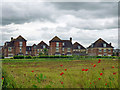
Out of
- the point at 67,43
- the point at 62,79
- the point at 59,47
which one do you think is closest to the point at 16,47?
the point at 59,47

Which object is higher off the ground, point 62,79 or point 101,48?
point 101,48

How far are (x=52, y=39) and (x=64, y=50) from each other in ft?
25.6

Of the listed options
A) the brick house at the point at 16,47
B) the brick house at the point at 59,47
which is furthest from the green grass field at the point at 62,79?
the brick house at the point at 59,47

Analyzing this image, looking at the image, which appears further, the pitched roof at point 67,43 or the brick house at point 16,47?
the pitched roof at point 67,43

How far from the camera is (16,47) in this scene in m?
64.1

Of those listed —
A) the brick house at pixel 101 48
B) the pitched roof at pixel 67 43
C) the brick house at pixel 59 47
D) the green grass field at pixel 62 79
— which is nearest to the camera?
the green grass field at pixel 62 79

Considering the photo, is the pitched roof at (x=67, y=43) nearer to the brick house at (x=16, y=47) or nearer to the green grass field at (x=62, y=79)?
the brick house at (x=16, y=47)

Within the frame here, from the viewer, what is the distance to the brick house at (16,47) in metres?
63.4

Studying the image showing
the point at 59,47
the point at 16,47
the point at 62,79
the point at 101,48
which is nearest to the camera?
the point at 62,79

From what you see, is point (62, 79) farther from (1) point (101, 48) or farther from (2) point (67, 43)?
(2) point (67, 43)

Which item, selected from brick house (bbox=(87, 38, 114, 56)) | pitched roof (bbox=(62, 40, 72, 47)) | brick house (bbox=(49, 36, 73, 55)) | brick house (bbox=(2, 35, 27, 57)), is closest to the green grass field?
brick house (bbox=(2, 35, 27, 57))

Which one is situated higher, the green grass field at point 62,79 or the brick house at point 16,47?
the brick house at point 16,47

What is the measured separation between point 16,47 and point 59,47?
686 inches

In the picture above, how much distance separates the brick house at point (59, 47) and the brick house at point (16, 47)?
11.2m
